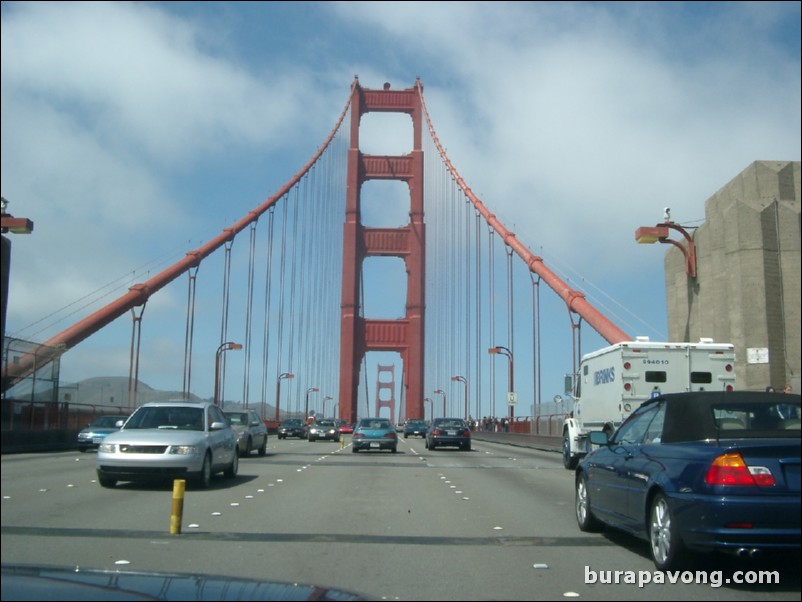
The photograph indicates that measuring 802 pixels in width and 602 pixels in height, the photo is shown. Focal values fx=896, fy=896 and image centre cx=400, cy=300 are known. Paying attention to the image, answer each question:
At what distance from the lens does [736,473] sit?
22.0 ft

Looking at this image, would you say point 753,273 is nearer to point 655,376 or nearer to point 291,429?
point 655,376

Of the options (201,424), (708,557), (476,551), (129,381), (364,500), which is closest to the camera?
(708,557)

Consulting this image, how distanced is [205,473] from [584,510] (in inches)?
273

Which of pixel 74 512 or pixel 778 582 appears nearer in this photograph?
pixel 778 582

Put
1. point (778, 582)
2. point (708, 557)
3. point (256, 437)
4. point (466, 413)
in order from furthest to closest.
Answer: point (466, 413), point (256, 437), point (708, 557), point (778, 582)

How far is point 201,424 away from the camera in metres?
15.2

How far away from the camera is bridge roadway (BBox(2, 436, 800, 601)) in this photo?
22.7ft

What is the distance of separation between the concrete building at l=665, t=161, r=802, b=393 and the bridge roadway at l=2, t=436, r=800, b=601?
9894 mm

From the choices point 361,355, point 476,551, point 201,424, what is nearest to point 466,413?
point 361,355

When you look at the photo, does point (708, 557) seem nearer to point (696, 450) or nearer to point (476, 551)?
point (696, 450)

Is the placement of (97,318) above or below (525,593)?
above

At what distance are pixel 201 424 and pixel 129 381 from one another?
27.9m

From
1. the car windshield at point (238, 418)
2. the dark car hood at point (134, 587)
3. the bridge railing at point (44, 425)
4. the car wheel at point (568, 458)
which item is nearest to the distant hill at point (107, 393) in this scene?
the bridge railing at point (44, 425)

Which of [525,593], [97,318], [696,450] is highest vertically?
[97,318]
